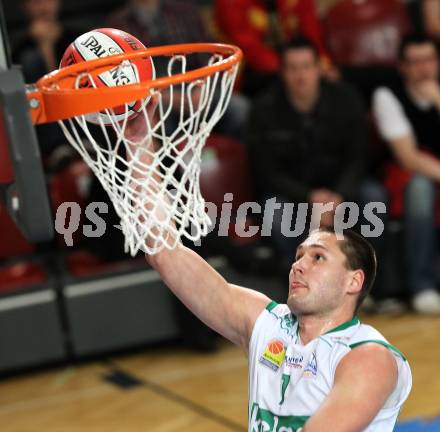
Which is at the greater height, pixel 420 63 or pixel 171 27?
pixel 171 27

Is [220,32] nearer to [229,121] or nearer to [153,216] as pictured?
[229,121]

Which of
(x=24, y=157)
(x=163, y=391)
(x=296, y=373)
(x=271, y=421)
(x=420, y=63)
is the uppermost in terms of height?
(x=24, y=157)

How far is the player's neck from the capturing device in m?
3.08

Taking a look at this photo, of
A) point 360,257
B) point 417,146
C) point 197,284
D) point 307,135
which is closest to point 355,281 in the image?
point 360,257

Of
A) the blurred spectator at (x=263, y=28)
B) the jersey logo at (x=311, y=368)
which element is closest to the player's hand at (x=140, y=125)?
the jersey logo at (x=311, y=368)

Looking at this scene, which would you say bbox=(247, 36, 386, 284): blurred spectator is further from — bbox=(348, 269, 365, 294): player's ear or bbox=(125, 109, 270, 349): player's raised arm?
bbox=(348, 269, 365, 294): player's ear

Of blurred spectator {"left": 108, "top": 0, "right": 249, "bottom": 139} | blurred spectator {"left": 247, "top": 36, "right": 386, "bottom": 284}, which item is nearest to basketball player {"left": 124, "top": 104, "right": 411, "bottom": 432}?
blurred spectator {"left": 247, "top": 36, "right": 386, "bottom": 284}

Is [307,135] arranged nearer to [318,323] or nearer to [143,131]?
[143,131]

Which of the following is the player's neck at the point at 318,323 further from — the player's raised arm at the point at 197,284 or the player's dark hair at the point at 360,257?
the player's raised arm at the point at 197,284

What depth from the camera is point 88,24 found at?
299 inches

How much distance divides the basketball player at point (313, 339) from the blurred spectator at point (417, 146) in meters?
3.01

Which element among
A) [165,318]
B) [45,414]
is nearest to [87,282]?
[165,318]

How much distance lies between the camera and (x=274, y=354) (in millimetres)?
3104

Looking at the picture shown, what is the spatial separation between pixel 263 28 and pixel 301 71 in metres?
1.42
